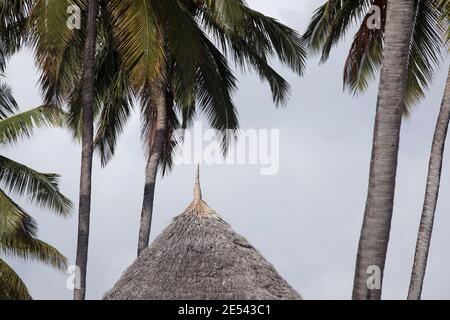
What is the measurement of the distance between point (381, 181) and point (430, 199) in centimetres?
780

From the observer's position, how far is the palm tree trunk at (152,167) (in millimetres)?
24953

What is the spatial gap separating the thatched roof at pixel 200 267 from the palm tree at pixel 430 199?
4113 mm

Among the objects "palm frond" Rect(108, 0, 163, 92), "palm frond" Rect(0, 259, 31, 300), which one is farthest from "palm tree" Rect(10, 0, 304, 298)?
"palm frond" Rect(0, 259, 31, 300)

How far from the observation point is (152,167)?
25.3m

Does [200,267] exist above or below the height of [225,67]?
below

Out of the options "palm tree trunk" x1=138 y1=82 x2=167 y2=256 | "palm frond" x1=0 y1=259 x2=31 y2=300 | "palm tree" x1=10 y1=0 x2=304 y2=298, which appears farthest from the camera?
"palm tree trunk" x1=138 y1=82 x2=167 y2=256

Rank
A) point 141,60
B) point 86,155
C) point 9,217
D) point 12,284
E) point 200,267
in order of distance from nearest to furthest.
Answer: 1. point 200,267
2. point 141,60
3. point 86,155
4. point 9,217
5. point 12,284

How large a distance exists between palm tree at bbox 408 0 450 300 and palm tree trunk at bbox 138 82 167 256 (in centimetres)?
667

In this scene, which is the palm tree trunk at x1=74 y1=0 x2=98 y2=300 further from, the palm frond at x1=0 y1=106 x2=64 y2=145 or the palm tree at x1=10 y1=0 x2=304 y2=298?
the palm frond at x1=0 y1=106 x2=64 y2=145

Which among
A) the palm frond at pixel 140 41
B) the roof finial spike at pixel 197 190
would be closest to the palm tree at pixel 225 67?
the palm frond at pixel 140 41

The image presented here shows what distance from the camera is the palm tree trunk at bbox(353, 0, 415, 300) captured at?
13.9 metres

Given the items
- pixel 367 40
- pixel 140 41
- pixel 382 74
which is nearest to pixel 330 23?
pixel 367 40

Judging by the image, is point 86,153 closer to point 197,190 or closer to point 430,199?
point 197,190

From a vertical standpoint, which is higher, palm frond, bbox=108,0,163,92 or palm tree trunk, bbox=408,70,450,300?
palm frond, bbox=108,0,163,92
